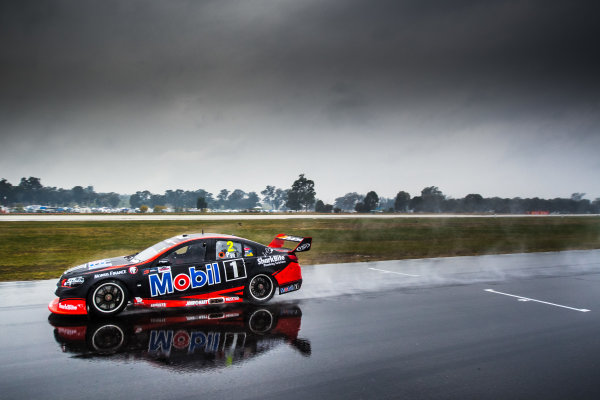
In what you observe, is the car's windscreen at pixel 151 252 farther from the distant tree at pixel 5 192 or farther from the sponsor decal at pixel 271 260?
the distant tree at pixel 5 192

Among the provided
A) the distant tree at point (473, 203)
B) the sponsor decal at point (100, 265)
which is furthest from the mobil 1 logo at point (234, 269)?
the distant tree at point (473, 203)

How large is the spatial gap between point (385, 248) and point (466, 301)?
1200 centimetres

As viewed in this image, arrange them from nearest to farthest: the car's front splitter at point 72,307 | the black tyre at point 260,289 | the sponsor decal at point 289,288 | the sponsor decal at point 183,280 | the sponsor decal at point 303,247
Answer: the car's front splitter at point 72,307, the sponsor decal at point 183,280, the black tyre at point 260,289, the sponsor decal at point 289,288, the sponsor decal at point 303,247

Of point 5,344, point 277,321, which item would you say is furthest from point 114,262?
point 277,321

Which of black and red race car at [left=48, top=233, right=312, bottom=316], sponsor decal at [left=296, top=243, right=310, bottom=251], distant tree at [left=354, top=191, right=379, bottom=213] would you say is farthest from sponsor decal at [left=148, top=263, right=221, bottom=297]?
Result: distant tree at [left=354, top=191, right=379, bottom=213]

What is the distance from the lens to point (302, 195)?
149875 mm

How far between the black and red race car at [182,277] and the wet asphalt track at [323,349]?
321 mm

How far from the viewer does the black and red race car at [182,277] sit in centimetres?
726

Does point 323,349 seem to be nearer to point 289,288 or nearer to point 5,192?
point 289,288

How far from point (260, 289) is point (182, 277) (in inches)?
67.2

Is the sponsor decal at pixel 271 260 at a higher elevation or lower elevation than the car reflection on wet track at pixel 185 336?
higher

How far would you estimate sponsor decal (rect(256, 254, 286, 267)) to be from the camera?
8.74 m

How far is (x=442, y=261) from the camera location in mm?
15484

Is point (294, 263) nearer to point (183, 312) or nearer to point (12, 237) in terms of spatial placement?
point (183, 312)
